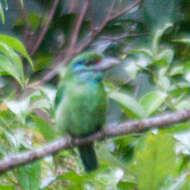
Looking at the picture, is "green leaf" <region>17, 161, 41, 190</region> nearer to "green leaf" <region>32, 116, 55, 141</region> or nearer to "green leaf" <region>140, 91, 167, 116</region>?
"green leaf" <region>32, 116, 55, 141</region>

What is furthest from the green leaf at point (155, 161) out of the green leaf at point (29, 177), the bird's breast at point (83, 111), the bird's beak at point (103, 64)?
the bird's beak at point (103, 64)

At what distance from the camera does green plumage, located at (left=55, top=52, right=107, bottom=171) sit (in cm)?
142

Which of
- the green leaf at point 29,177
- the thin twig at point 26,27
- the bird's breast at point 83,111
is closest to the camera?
the green leaf at point 29,177

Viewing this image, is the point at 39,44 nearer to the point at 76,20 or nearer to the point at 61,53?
the point at 61,53

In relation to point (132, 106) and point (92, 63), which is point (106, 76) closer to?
point (92, 63)

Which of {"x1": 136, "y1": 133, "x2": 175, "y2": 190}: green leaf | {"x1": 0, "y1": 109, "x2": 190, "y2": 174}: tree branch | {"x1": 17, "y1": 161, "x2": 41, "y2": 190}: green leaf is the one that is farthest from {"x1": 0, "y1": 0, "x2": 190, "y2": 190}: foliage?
{"x1": 136, "y1": 133, "x2": 175, "y2": 190}: green leaf

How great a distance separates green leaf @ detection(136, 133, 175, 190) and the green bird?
2.19ft

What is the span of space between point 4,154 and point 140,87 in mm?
1080

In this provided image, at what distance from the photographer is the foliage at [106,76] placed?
3.78 ft

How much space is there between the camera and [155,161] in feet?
2.23

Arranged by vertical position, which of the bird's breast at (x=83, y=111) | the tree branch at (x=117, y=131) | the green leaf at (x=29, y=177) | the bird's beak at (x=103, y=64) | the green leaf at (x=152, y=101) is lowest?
the bird's breast at (x=83, y=111)

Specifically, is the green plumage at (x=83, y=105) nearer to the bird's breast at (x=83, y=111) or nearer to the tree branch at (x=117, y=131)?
the bird's breast at (x=83, y=111)

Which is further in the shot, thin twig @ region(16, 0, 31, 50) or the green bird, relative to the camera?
thin twig @ region(16, 0, 31, 50)

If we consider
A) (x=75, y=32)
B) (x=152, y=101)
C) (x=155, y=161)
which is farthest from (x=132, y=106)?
(x=75, y=32)
